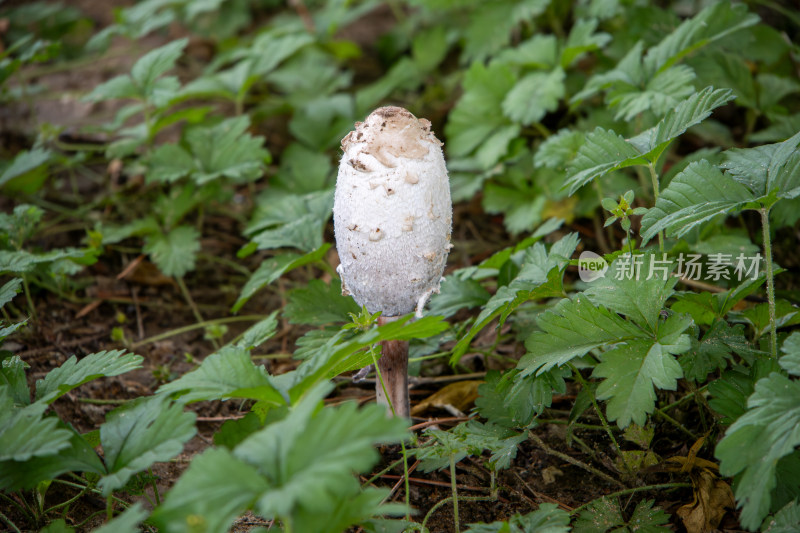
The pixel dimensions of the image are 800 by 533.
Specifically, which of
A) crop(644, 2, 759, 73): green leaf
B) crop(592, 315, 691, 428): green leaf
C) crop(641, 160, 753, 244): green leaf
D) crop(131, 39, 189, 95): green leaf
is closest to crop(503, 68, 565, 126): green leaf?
crop(644, 2, 759, 73): green leaf

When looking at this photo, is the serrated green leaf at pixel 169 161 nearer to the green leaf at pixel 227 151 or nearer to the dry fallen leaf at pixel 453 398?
the green leaf at pixel 227 151

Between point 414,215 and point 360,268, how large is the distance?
0.94ft

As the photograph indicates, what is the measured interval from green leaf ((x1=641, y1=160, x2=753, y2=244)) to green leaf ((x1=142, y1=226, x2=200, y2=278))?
228 cm

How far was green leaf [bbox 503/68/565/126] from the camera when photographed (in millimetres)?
3445

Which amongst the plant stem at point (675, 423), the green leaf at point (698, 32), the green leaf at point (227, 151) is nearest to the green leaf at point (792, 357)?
the plant stem at point (675, 423)

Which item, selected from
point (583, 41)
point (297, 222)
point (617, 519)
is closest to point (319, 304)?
point (297, 222)

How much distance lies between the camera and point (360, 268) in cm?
233

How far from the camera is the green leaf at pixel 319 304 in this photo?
275 cm

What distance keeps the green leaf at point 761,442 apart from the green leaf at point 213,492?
1.25m

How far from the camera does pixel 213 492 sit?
1.50 meters

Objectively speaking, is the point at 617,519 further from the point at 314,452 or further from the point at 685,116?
the point at 685,116

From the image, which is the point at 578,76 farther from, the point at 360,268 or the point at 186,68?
the point at 186,68

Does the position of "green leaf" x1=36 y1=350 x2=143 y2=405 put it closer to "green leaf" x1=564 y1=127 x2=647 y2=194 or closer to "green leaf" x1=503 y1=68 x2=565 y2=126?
"green leaf" x1=564 y1=127 x2=647 y2=194

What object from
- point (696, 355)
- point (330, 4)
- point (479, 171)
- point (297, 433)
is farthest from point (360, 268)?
point (330, 4)
